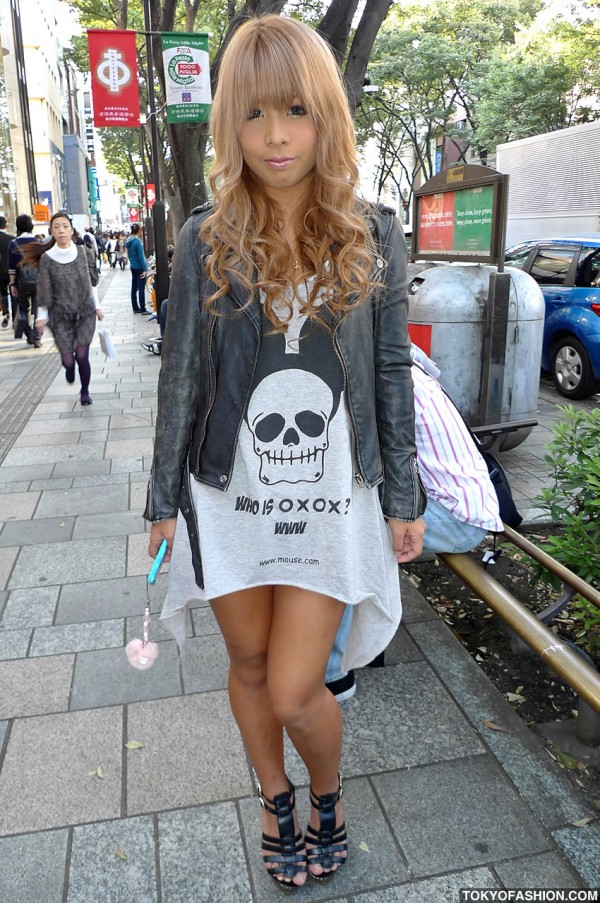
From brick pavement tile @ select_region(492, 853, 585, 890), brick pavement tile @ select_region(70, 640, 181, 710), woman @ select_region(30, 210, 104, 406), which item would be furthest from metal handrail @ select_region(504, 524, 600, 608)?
woman @ select_region(30, 210, 104, 406)

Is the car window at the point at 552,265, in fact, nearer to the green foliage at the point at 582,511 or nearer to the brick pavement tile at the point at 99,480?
the brick pavement tile at the point at 99,480

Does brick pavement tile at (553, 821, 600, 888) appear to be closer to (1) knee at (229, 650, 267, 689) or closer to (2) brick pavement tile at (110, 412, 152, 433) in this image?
(1) knee at (229, 650, 267, 689)

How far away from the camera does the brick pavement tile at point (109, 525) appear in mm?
4520

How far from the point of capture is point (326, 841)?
2.04 meters

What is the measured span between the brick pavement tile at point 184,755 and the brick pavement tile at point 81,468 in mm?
3143

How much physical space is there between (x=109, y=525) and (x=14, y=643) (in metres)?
1.43

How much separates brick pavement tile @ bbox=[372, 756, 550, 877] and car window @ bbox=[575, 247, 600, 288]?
23.4 ft

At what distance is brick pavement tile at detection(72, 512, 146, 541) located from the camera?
178 inches

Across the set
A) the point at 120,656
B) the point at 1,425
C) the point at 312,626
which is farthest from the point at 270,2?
the point at 312,626

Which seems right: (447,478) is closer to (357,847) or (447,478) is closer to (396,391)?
(396,391)

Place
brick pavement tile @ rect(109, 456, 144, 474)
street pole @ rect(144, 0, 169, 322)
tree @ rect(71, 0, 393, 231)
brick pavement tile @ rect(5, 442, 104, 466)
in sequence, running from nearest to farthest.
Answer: brick pavement tile @ rect(109, 456, 144, 474) < brick pavement tile @ rect(5, 442, 104, 466) < tree @ rect(71, 0, 393, 231) < street pole @ rect(144, 0, 169, 322)

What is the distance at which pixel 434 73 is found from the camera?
29219 mm

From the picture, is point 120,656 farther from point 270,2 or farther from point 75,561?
point 270,2

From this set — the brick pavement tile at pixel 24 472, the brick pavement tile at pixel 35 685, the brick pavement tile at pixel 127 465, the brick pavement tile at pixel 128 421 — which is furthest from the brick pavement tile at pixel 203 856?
the brick pavement tile at pixel 128 421
